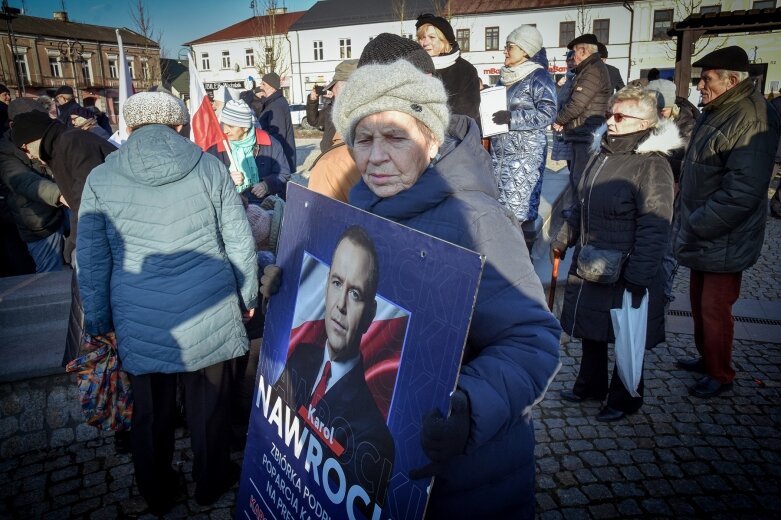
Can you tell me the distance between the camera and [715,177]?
356 cm

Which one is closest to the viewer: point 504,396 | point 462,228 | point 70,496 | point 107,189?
point 504,396

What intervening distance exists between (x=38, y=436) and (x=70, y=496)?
2.34 ft

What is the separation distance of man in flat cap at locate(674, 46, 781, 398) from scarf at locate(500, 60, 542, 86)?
1528 mm

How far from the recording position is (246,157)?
15.1ft

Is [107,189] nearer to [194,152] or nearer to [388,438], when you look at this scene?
[194,152]

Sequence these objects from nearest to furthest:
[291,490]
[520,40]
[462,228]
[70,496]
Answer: [462,228] → [291,490] → [70,496] → [520,40]

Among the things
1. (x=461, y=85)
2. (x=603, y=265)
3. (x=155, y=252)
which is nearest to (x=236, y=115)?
(x=461, y=85)

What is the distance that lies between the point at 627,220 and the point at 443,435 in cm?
241

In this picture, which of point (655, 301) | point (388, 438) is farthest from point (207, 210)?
point (655, 301)

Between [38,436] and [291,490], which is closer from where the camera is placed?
[291,490]

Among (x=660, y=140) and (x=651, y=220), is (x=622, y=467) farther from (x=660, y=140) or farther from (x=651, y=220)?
(x=660, y=140)

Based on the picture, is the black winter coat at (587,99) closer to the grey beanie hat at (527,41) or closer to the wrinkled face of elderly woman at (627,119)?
the grey beanie hat at (527,41)

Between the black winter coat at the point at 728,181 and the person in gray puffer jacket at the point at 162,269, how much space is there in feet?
9.91

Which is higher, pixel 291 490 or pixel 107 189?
pixel 107 189
